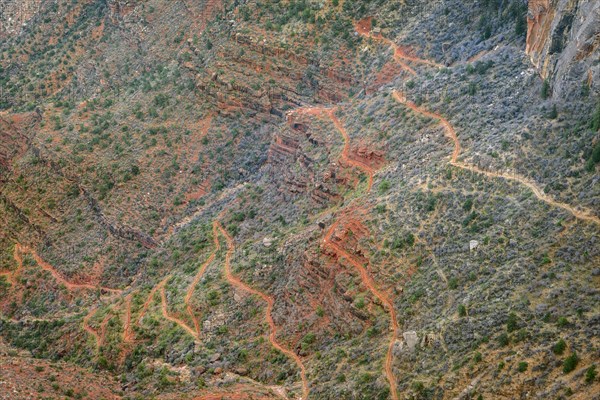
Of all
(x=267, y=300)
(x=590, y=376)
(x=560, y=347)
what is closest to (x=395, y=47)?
(x=267, y=300)

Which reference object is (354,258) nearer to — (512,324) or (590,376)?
(512,324)

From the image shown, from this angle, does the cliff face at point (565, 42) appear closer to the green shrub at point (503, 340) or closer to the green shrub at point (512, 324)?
the green shrub at point (512, 324)

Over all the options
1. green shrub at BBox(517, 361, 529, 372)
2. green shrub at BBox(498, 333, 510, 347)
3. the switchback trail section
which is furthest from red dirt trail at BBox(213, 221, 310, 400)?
green shrub at BBox(517, 361, 529, 372)

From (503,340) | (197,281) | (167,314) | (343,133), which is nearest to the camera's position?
(503,340)

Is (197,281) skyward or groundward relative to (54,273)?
skyward

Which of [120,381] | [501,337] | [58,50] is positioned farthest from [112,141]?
[501,337]

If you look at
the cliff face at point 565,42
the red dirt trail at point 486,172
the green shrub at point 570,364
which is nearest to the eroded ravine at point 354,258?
the red dirt trail at point 486,172

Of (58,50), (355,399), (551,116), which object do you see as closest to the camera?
(355,399)

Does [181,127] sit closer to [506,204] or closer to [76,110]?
[76,110]
